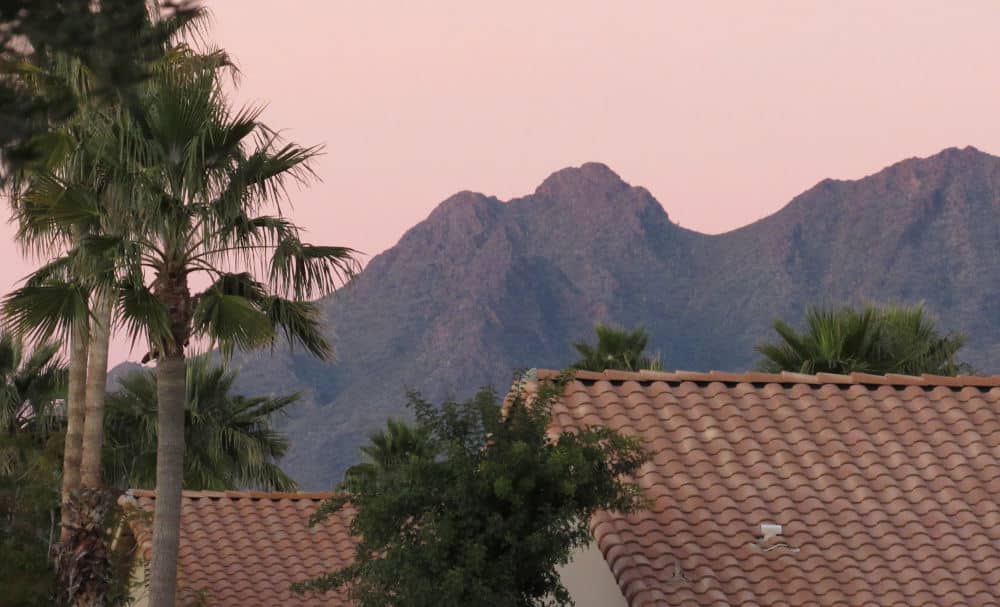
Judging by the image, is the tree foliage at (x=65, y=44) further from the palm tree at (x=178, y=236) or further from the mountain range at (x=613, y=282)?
the mountain range at (x=613, y=282)

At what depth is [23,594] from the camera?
21141 mm

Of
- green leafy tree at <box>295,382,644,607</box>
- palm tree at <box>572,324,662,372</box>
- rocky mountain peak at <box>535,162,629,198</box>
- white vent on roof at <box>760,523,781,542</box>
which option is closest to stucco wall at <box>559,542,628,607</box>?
green leafy tree at <box>295,382,644,607</box>

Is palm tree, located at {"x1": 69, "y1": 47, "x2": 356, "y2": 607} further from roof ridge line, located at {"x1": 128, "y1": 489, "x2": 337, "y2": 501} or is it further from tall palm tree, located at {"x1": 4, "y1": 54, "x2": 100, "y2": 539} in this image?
roof ridge line, located at {"x1": 128, "y1": 489, "x2": 337, "y2": 501}

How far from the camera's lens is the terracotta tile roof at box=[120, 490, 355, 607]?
2105cm

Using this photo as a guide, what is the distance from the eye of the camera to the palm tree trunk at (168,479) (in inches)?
669

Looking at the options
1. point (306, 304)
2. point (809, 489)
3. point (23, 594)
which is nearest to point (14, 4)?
point (306, 304)

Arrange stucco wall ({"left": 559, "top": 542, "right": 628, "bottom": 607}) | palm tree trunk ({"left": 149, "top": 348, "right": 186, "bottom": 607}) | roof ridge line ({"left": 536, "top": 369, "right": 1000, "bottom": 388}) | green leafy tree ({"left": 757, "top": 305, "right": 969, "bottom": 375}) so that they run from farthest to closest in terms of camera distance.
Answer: green leafy tree ({"left": 757, "top": 305, "right": 969, "bottom": 375}), roof ridge line ({"left": 536, "top": 369, "right": 1000, "bottom": 388}), palm tree trunk ({"left": 149, "top": 348, "right": 186, "bottom": 607}), stucco wall ({"left": 559, "top": 542, "right": 628, "bottom": 607})

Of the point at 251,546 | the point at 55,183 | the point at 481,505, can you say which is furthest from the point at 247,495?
the point at 481,505

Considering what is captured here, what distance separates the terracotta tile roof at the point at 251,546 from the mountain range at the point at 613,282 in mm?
102940

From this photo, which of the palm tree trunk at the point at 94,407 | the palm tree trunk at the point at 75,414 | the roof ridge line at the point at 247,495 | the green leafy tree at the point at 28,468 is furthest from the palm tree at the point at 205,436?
the palm tree trunk at the point at 94,407

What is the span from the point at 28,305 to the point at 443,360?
126120mm

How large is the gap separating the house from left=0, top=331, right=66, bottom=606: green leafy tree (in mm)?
6581

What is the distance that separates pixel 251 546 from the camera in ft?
74.4

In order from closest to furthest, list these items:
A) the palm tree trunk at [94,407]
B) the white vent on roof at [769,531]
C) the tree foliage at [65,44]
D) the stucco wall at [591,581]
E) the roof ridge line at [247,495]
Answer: the tree foliage at [65,44]
the white vent on roof at [769,531]
the stucco wall at [591,581]
the palm tree trunk at [94,407]
the roof ridge line at [247,495]
